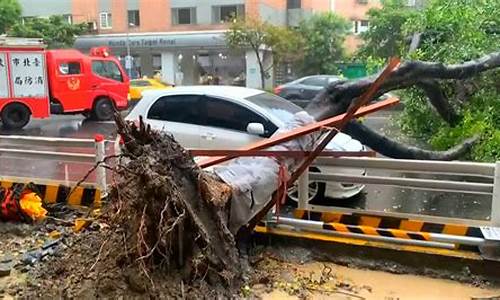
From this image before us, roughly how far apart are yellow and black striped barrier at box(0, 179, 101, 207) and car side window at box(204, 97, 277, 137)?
1940mm

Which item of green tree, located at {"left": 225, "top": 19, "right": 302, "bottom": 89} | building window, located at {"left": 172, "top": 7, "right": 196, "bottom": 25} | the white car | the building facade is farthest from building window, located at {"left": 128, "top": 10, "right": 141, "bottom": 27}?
the white car

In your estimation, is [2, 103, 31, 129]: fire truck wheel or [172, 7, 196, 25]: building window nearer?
[2, 103, 31, 129]: fire truck wheel

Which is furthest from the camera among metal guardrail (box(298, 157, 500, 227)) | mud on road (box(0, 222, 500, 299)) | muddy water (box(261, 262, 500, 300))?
metal guardrail (box(298, 157, 500, 227))

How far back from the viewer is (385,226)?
5.34 meters

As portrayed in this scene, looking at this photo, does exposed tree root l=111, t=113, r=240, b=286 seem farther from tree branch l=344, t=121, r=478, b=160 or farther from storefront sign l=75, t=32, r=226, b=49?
storefront sign l=75, t=32, r=226, b=49

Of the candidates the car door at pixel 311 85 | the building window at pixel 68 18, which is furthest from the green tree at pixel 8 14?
the car door at pixel 311 85

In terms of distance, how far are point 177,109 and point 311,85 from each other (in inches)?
577

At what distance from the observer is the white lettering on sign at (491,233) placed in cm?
465

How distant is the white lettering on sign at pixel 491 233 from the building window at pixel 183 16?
31654mm

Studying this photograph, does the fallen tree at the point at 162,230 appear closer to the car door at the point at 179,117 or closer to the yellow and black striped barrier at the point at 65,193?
the yellow and black striped barrier at the point at 65,193

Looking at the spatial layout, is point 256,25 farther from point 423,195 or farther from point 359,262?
point 359,262

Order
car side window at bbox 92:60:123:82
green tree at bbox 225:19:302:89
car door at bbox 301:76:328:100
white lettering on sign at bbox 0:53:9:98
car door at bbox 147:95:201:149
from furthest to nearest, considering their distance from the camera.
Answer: green tree at bbox 225:19:302:89 → car door at bbox 301:76:328:100 → car side window at bbox 92:60:123:82 → white lettering on sign at bbox 0:53:9:98 → car door at bbox 147:95:201:149

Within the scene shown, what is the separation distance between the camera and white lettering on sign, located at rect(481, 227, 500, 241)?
465 centimetres

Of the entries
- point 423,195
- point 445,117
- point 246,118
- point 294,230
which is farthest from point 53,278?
point 445,117
